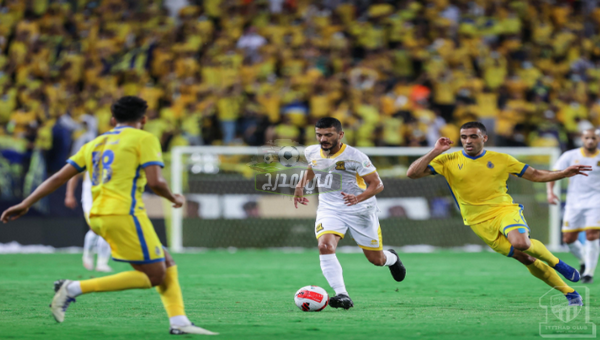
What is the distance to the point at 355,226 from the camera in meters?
7.66

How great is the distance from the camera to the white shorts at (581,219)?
10094 millimetres

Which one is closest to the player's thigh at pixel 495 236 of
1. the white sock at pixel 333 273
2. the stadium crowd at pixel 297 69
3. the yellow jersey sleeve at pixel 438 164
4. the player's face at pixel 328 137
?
the yellow jersey sleeve at pixel 438 164

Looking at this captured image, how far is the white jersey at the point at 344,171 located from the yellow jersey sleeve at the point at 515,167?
1.31 m

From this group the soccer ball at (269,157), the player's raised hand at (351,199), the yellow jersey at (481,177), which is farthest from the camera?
the soccer ball at (269,157)

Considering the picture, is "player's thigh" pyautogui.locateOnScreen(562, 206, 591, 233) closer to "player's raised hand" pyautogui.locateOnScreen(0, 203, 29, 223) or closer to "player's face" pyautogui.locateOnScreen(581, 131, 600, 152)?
"player's face" pyautogui.locateOnScreen(581, 131, 600, 152)

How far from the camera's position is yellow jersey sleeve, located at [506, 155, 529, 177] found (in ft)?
23.6

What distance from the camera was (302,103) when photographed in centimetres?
1689

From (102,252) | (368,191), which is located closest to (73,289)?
(368,191)

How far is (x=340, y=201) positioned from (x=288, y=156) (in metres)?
6.71

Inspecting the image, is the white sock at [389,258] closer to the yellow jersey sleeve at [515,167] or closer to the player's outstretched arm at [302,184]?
the player's outstretched arm at [302,184]

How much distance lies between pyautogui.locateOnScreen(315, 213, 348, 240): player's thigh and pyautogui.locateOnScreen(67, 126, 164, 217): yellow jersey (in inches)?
101

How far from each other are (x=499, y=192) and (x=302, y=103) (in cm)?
985

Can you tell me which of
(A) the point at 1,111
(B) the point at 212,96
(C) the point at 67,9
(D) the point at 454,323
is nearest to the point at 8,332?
(D) the point at 454,323

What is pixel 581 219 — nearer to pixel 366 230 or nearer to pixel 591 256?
pixel 591 256
